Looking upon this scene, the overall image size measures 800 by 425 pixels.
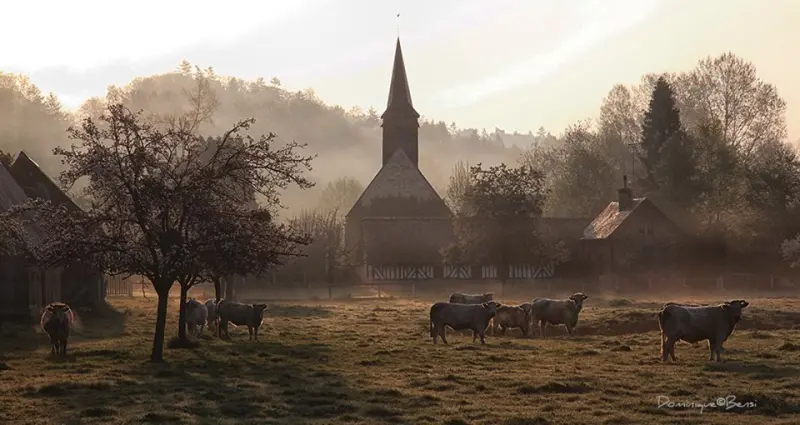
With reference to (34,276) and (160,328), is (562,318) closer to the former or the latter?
(160,328)

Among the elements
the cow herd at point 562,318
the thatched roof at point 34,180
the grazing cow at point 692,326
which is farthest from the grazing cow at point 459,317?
the thatched roof at point 34,180

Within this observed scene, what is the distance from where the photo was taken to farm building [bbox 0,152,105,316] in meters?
33.8

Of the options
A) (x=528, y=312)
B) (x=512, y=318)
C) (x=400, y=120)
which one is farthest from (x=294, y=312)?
(x=400, y=120)

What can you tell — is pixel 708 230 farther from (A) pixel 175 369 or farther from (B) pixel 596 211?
(A) pixel 175 369

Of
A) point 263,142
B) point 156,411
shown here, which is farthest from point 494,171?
point 156,411

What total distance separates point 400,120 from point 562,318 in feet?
166

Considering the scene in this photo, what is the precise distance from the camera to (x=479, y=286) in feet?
213

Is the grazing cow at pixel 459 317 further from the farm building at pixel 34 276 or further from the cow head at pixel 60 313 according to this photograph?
the farm building at pixel 34 276

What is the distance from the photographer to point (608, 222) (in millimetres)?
66125

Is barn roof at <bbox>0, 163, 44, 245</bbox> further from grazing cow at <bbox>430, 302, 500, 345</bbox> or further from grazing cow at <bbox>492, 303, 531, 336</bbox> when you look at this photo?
grazing cow at <bbox>492, 303, 531, 336</bbox>

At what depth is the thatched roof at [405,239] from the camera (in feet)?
228

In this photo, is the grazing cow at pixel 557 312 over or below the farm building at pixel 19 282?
below

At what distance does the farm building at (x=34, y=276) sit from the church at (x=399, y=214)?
30485mm

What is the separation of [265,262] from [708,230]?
51733 mm
